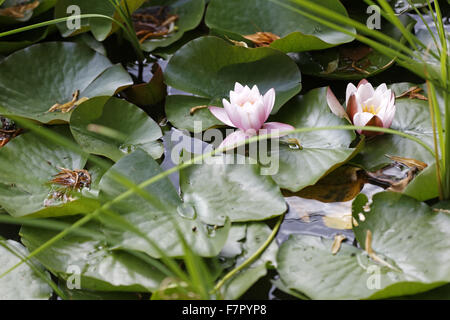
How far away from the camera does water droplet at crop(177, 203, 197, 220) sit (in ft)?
4.00

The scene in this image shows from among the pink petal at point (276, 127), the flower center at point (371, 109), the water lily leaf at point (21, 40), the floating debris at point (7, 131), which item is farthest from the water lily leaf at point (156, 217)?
the water lily leaf at point (21, 40)

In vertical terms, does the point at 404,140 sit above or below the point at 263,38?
below

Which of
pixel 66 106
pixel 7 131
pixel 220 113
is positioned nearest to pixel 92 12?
pixel 66 106

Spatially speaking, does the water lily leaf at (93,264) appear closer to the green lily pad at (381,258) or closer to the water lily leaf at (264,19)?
the green lily pad at (381,258)

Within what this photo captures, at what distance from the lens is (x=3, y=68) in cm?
161

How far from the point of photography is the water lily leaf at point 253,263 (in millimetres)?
1057

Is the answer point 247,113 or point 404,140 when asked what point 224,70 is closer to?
point 247,113

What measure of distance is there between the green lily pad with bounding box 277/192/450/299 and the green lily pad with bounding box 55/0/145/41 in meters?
1.06

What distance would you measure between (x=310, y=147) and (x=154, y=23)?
2.94 feet

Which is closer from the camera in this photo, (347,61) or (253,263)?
(253,263)

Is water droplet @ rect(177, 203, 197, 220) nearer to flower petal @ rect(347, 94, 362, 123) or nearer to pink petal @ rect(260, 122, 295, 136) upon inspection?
pink petal @ rect(260, 122, 295, 136)

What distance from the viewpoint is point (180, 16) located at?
192 cm

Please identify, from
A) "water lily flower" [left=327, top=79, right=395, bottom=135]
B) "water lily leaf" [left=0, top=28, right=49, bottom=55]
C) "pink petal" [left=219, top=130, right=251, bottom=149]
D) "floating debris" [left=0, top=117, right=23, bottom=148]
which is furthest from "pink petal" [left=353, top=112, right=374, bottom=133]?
"water lily leaf" [left=0, top=28, right=49, bottom=55]
